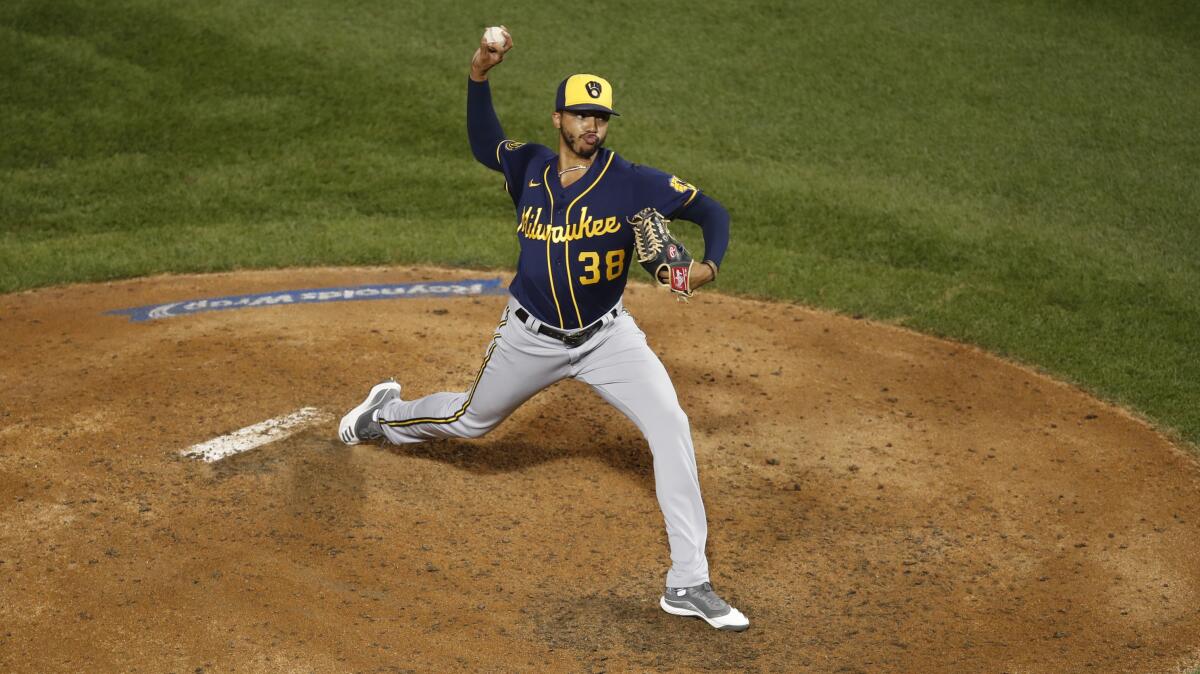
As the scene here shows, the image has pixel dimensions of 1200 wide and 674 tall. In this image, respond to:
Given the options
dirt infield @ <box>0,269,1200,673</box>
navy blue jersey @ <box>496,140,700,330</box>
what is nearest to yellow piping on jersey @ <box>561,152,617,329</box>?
navy blue jersey @ <box>496,140,700,330</box>

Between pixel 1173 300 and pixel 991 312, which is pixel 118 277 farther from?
pixel 1173 300

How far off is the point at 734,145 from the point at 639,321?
3.98 meters

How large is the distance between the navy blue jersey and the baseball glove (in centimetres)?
25

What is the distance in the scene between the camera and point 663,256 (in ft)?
17.7

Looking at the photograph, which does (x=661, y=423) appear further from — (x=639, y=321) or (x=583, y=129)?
(x=639, y=321)

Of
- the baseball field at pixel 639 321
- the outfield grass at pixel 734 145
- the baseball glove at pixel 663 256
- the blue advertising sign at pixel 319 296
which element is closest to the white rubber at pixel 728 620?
the baseball field at pixel 639 321

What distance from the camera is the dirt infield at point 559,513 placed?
525 cm

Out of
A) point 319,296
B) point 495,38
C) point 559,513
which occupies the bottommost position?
point 559,513

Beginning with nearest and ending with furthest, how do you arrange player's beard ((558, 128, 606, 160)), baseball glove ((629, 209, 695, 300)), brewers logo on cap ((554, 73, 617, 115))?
baseball glove ((629, 209, 695, 300)) → brewers logo on cap ((554, 73, 617, 115)) → player's beard ((558, 128, 606, 160))

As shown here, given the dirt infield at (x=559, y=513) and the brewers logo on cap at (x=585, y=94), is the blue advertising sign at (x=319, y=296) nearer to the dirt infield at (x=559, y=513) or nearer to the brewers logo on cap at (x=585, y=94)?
the dirt infield at (x=559, y=513)

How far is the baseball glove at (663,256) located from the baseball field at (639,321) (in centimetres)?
147

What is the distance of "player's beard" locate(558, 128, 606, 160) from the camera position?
18.9 feet

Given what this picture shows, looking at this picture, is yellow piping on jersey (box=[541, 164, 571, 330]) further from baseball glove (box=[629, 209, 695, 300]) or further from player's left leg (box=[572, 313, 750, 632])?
baseball glove (box=[629, 209, 695, 300])

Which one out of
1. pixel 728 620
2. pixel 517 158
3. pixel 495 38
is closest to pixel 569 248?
pixel 517 158
